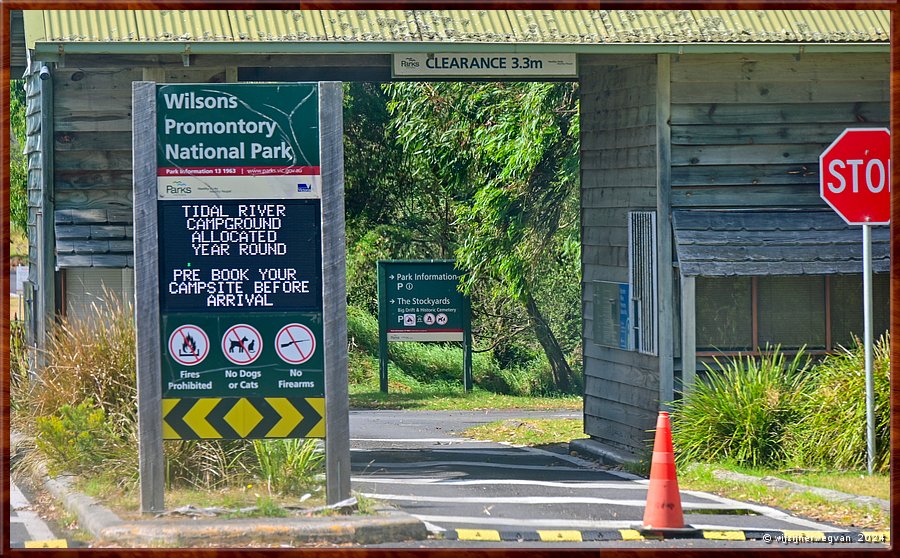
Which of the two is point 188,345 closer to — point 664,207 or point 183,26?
point 183,26

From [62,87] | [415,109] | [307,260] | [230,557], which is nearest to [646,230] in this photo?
[307,260]

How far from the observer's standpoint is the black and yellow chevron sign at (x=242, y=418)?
372 inches

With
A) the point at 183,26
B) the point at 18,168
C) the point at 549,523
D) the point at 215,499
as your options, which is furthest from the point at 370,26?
the point at 18,168

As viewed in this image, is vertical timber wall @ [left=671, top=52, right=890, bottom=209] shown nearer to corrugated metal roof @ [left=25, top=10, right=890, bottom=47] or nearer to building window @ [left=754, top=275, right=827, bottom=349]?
corrugated metal roof @ [left=25, top=10, right=890, bottom=47]

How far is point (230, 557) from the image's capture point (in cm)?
750

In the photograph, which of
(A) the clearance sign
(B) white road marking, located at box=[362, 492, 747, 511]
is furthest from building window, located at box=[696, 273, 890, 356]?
(B) white road marking, located at box=[362, 492, 747, 511]

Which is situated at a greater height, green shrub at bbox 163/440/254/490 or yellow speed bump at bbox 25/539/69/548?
green shrub at bbox 163/440/254/490

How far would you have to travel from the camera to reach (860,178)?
12727 mm

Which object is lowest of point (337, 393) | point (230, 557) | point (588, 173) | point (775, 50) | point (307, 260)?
point (230, 557)

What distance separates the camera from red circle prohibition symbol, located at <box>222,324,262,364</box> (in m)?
9.52

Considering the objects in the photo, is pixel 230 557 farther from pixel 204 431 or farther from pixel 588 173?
pixel 588 173

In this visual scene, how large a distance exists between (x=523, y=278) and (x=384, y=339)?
3.27 metres

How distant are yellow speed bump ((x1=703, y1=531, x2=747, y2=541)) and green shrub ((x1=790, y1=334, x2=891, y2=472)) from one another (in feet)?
10.1

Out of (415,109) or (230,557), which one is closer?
(230,557)
